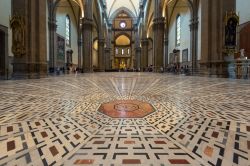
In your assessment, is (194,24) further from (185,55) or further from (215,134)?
(215,134)

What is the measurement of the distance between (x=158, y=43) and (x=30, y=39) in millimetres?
15621

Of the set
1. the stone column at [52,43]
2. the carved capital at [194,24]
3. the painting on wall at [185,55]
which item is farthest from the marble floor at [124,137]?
the painting on wall at [185,55]

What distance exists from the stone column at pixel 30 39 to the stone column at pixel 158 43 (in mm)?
14104

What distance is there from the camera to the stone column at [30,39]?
38.6 feet

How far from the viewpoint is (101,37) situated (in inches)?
1730

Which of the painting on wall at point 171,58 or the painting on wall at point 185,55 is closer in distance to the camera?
the painting on wall at point 185,55

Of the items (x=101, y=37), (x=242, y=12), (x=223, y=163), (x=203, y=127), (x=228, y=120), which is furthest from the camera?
(x=101, y=37)

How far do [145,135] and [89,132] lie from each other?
22.9 inches

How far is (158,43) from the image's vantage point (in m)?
24.7

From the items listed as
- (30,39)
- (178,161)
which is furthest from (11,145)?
(30,39)

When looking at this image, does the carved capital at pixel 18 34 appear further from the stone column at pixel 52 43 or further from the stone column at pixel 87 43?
the stone column at pixel 87 43

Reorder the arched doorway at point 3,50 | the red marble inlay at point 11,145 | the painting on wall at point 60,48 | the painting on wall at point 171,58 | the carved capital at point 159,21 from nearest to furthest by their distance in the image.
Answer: the red marble inlay at point 11,145
the arched doorway at point 3,50
the carved capital at point 159,21
the painting on wall at point 60,48
the painting on wall at point 171,58

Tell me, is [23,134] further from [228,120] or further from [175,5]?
[175,5]

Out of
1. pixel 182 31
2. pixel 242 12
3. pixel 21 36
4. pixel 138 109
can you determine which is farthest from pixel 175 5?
pixel 138 109
